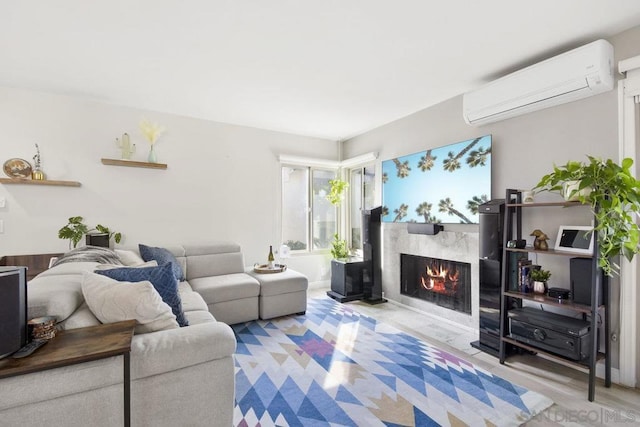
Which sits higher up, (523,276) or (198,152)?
(198,152)

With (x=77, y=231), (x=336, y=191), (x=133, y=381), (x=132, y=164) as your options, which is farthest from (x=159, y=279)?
(x=336, y=191)

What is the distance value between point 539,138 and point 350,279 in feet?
8.83

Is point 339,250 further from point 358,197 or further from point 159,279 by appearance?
point 159,279

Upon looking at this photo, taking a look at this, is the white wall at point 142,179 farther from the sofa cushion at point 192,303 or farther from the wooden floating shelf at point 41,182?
the sofa cushion at point 192,303

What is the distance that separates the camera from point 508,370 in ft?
7.64

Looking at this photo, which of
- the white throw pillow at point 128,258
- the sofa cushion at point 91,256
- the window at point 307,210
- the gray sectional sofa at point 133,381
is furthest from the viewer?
the window at point 307,210

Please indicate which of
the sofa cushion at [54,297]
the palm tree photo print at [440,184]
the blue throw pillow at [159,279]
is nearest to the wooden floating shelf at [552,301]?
the palm tree photo print at [440,184]

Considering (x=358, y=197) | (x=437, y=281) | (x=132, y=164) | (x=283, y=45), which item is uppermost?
(x=283, y=45)

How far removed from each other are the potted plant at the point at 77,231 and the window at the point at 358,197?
10.9 ft

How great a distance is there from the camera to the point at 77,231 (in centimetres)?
314

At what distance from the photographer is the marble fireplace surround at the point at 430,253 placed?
314 centimetres

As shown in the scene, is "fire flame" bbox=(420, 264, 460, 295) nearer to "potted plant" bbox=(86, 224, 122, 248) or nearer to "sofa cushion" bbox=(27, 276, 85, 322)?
"sofa cushion" bbox=(27, 276, 85, 322)

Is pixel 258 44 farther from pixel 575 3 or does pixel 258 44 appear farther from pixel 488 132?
pixel 488 132

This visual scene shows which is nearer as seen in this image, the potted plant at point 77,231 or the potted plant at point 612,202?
the potted plant at point 612,202
